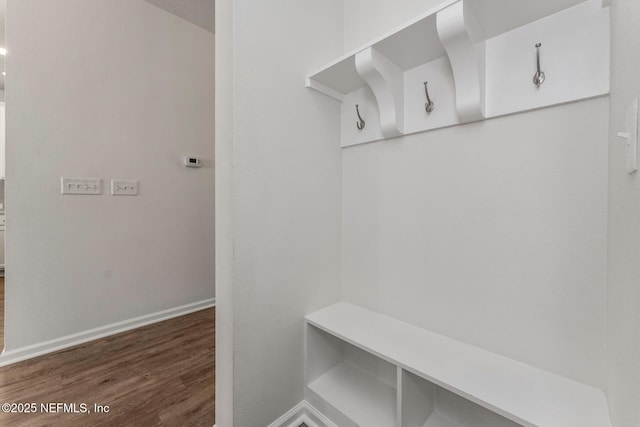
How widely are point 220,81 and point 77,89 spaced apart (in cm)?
166

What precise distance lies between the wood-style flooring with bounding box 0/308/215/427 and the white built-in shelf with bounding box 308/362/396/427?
A: 0.60 meters

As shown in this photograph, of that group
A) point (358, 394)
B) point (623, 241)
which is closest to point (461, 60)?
point (623, 241)

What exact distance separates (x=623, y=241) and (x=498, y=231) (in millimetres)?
414

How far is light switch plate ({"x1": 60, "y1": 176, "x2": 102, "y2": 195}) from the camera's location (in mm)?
1929

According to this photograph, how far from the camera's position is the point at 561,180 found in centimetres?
87

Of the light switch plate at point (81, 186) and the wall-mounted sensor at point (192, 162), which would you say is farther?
the wall-mounted sensor at point (192, 162)

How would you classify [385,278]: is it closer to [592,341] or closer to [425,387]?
[425,387]

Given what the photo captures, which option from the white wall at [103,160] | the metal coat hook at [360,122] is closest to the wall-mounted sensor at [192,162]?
the white wall at [103,160]

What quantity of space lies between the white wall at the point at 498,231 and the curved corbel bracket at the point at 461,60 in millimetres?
86

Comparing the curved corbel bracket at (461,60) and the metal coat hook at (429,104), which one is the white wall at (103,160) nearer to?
the metal coat hook at (429,104)

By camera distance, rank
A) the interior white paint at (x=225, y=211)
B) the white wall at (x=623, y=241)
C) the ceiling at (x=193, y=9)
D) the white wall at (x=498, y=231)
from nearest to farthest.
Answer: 1. the white wall at (x=623, y=241)
2. the white wall at (x=498, y=231)
3. the interior white paint at (x=225, y=211)
4. the ceiling at (x=193, y=9)

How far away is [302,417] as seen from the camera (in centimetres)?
130

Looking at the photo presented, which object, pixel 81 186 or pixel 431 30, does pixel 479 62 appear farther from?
pixel 81 186

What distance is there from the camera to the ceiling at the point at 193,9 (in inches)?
88.9
